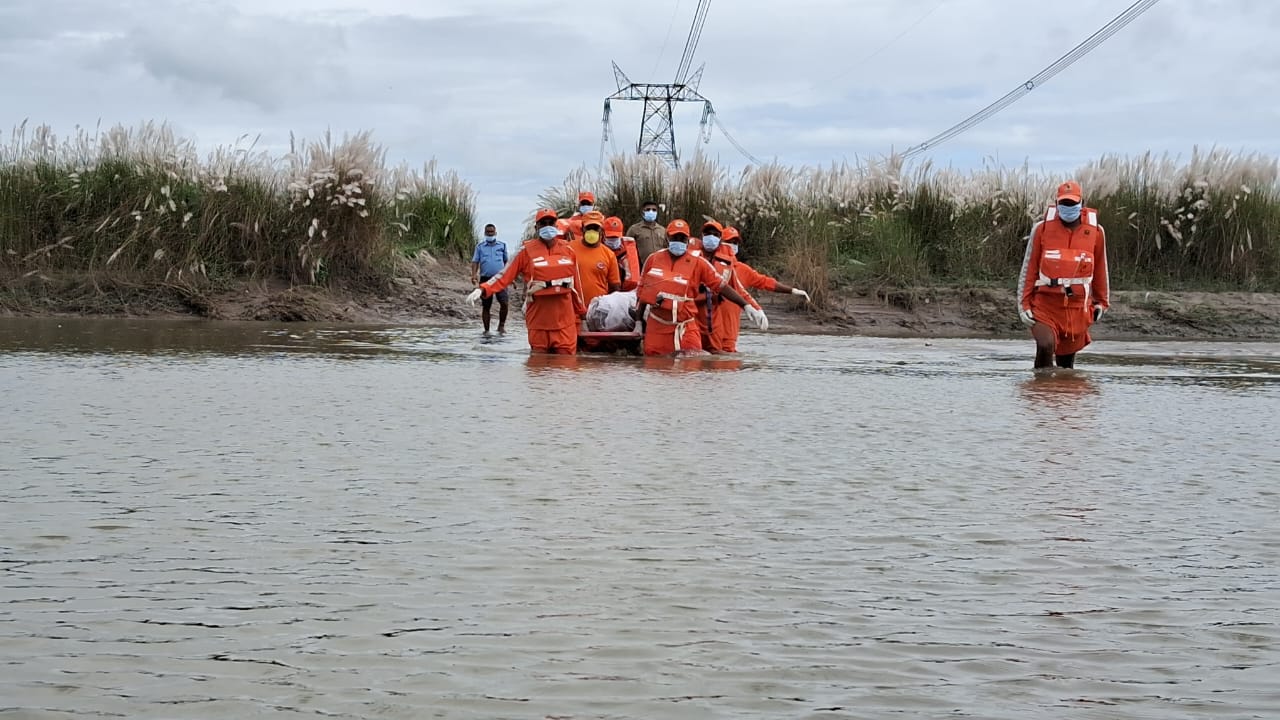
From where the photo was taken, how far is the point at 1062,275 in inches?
585

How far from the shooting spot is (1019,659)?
4.37m

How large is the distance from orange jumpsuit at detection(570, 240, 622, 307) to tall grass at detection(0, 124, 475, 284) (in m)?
8.01

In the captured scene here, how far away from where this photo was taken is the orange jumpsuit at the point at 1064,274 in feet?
48.9

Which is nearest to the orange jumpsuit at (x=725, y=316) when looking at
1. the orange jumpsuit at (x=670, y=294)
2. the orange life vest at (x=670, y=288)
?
the orange jumpsuit at (x=670, y=294)

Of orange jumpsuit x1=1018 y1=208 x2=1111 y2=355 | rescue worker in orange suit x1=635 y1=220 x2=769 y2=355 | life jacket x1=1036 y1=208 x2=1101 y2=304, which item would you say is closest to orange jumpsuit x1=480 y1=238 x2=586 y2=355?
rescue worker in orange suit x1=635 y1=220 x2=769 y2=355

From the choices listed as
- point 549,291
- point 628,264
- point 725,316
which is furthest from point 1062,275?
point 628,264

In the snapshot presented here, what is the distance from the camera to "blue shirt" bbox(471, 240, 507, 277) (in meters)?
24.2

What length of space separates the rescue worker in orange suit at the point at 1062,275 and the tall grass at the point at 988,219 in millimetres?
11635

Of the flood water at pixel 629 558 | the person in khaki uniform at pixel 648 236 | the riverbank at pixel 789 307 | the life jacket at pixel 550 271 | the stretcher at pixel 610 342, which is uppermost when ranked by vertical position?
the person in khaki uniform at pixel 648 236

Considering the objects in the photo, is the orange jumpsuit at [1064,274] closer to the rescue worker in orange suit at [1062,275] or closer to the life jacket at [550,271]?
the rescue worker in orange suit at [1062,275]

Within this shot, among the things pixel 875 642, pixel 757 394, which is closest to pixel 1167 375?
pixel 757 394

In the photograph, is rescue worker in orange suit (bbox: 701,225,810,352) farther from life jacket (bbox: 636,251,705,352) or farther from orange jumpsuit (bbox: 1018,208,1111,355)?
orange jumpsuit (bbox: 1018,208,1111,355)

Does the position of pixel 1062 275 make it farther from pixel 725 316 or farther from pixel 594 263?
pixel 594 263

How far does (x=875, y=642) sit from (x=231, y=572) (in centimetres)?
204
